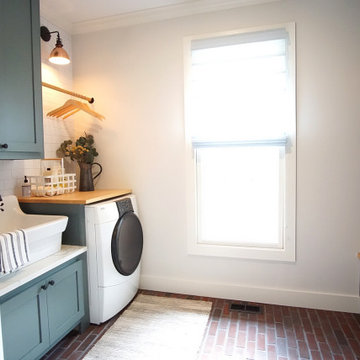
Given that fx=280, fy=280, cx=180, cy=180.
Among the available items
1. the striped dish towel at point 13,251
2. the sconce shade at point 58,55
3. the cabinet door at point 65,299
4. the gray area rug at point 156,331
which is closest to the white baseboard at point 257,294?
the gray area rug at point 156,331

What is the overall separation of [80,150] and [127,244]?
3.13 feet

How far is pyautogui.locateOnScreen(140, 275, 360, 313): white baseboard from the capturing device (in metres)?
2.26

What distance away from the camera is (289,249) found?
7.69ft

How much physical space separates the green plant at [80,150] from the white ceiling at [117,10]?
42.5 inches

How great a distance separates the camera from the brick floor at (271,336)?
1804 millimetres

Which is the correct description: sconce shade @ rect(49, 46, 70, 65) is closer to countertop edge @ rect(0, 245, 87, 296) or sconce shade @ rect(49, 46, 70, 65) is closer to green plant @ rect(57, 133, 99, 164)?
green plant @ rect(57, 133, 99, 164)

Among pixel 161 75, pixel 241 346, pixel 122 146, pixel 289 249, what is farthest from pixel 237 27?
pixel 241 346

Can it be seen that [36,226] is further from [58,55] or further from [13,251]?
A: [58,55]

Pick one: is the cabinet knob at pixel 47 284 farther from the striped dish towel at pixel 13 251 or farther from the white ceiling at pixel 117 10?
the white ceiling at pixel 117 10

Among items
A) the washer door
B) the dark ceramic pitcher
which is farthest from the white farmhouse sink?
the dark ceramic pitcher

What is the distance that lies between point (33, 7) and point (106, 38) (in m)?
0.85

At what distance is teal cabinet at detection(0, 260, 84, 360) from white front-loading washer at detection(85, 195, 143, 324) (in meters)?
0.11

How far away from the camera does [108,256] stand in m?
2.12

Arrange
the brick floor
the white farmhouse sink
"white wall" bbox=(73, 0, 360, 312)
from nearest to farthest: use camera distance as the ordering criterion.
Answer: the white farmhouse sink, the brick floor, "white wall" bbox=(73, 0, 360, 312)
